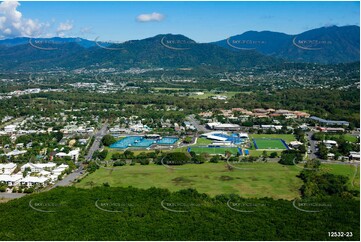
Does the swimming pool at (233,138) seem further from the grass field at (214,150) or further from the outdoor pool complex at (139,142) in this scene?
the outdoor pool complex at (139,142)

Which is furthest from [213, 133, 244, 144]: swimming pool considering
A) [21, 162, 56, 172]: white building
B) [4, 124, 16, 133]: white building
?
[4, 124, 16, 133]: white building

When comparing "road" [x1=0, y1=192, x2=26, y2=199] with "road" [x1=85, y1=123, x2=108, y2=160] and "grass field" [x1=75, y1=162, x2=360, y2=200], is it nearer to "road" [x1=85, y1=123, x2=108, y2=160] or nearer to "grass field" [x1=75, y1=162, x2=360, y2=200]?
"grass field" [x1=75, y1=162, x2=360, y2=200]

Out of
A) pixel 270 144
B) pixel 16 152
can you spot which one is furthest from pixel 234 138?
pixel 16 152

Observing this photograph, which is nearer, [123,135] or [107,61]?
[123,135]

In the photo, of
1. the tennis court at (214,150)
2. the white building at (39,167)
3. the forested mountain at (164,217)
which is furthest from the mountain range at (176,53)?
the forested mountain at (164,217)

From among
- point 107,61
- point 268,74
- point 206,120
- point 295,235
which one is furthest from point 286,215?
point 107,61

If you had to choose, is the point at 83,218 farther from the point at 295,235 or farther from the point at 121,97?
the point at 121,97
